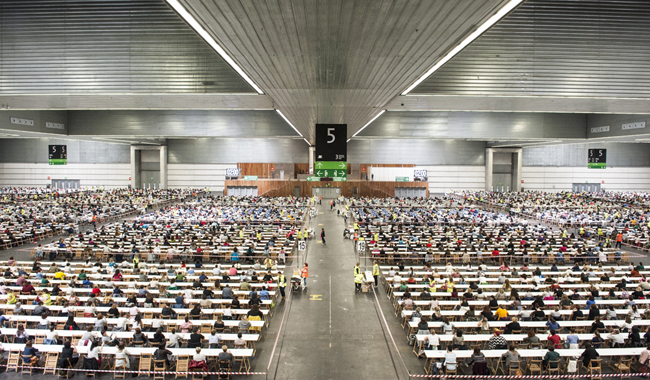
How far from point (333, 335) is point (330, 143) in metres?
8.47

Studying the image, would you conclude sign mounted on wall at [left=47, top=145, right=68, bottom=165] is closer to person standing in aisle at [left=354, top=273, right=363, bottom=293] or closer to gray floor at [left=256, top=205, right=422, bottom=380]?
gray floor at [left=256, top=205, right=422, bottom=380]

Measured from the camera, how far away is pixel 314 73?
38.3ft

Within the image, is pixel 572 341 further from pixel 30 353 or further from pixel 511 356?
pixel 30 353

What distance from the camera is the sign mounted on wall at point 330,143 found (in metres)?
15.8

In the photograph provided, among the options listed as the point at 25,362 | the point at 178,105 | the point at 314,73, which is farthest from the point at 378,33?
the point at 178,105

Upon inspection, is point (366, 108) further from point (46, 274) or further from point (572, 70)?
point (46, 274)

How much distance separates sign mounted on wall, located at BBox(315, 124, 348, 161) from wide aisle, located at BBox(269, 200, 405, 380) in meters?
5.31

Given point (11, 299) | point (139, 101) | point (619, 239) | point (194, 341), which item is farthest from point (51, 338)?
point (619, 239)

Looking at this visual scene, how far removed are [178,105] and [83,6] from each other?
340 inches

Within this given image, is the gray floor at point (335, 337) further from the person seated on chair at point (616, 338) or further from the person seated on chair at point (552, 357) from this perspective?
the person seated on chair at point (616, 338)

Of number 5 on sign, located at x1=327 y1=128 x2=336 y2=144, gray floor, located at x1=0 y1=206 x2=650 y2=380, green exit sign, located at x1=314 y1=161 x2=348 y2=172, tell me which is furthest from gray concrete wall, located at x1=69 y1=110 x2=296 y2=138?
gray floor, located at x1=0 y1=206 x2=650 y2=380

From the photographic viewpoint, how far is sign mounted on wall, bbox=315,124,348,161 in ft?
51.7

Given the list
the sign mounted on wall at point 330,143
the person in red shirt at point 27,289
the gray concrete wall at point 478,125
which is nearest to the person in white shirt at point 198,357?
the person in red shirt at point 27,289

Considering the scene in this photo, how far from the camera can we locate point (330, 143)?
52.3 feet
